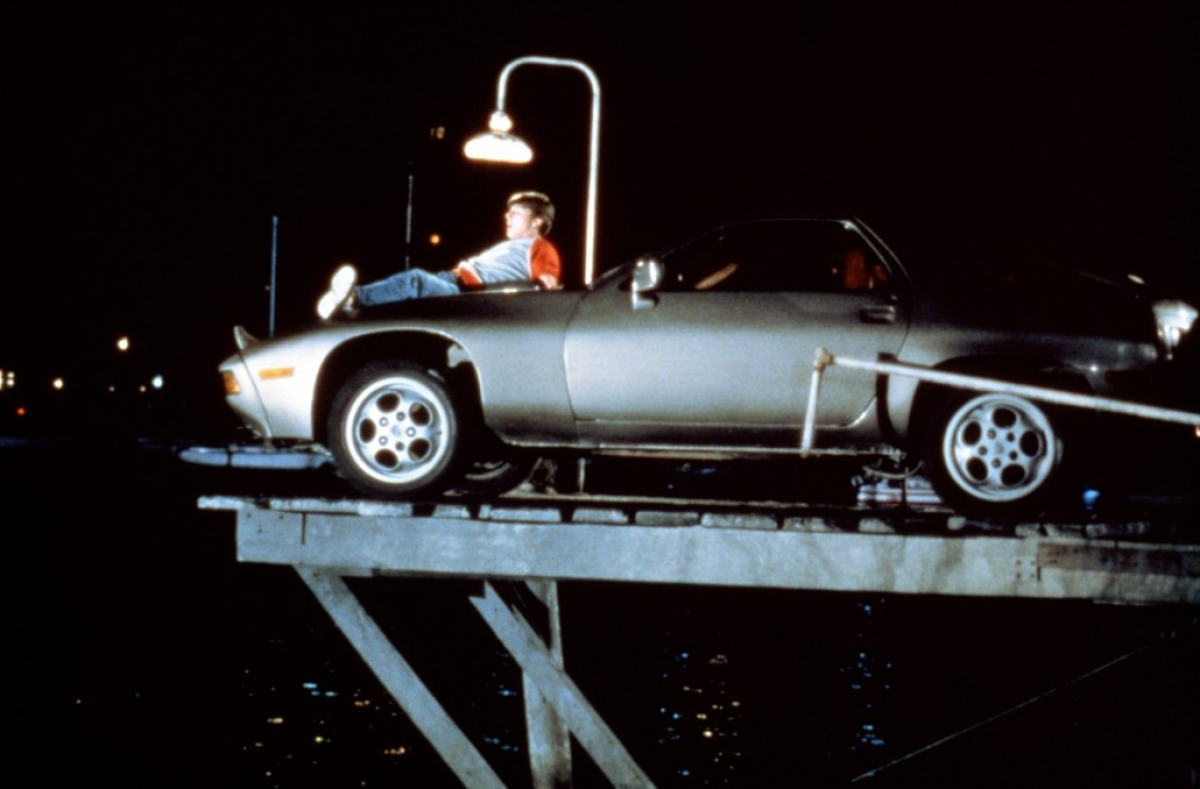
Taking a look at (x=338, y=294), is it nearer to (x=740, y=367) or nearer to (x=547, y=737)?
(x=740, y=367)

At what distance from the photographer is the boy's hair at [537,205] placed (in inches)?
253

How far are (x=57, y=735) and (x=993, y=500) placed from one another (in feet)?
39.1

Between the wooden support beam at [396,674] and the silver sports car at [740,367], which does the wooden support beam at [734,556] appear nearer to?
the wooden support beam at [396,674]

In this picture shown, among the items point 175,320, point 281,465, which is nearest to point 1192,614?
point 281,465

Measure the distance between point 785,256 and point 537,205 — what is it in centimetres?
147

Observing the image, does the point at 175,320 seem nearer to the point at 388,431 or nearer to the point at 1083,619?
the point at 1083,619

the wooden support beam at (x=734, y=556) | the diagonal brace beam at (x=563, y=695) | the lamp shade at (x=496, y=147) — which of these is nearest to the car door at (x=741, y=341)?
the wooden support beam at (x=734, y=556)

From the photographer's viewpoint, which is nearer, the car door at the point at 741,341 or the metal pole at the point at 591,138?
the car door at the point at 741,341

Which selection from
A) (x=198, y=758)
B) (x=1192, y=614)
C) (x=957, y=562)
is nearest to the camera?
(x=957, y=562)

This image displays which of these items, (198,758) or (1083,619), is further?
(1083,619)

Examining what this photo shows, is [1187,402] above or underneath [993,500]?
above

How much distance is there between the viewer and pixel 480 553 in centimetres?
484

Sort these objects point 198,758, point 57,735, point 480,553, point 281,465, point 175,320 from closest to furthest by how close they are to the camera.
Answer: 1. point 480,553
2. point 198,758
3. point 57,735
4. point 281,465
5. point 175,320

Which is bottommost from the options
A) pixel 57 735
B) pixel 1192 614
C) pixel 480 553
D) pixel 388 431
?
pixel 57 735
